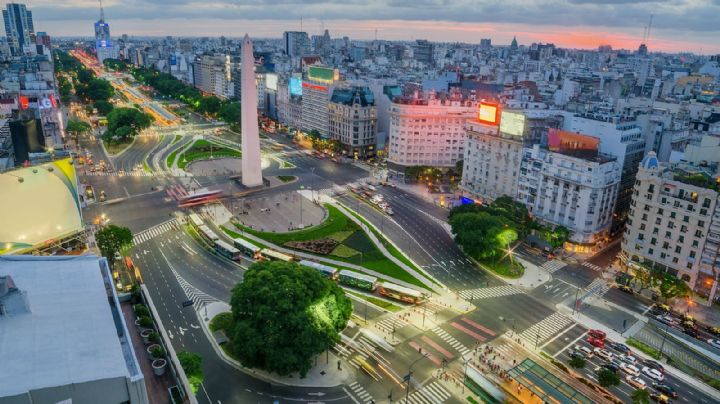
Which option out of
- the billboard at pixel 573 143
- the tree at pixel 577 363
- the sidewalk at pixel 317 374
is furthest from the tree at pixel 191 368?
the billboard at pixel 573 143

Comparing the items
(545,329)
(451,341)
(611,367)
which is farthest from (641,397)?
(451,341)

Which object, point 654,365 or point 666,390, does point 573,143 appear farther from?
point 666,390

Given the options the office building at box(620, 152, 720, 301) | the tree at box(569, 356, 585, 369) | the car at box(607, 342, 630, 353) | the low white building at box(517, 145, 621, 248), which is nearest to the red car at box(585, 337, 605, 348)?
the car at box(607, 342, 630, 353)

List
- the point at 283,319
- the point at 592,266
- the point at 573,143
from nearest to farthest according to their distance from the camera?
the point at 283,319 < the point at 592,266 < the point at 573,143

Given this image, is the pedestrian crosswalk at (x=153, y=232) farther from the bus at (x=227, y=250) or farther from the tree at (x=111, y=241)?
the bus at (x=227, y=250)

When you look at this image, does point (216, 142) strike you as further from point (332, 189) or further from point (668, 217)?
point (668, 217)

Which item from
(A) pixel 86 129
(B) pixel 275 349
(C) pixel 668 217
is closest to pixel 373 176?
(C) pixel 668 217

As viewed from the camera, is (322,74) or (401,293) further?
(322,74)

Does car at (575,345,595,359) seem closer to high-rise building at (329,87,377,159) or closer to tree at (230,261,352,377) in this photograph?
tree at (230,261,352,377)
